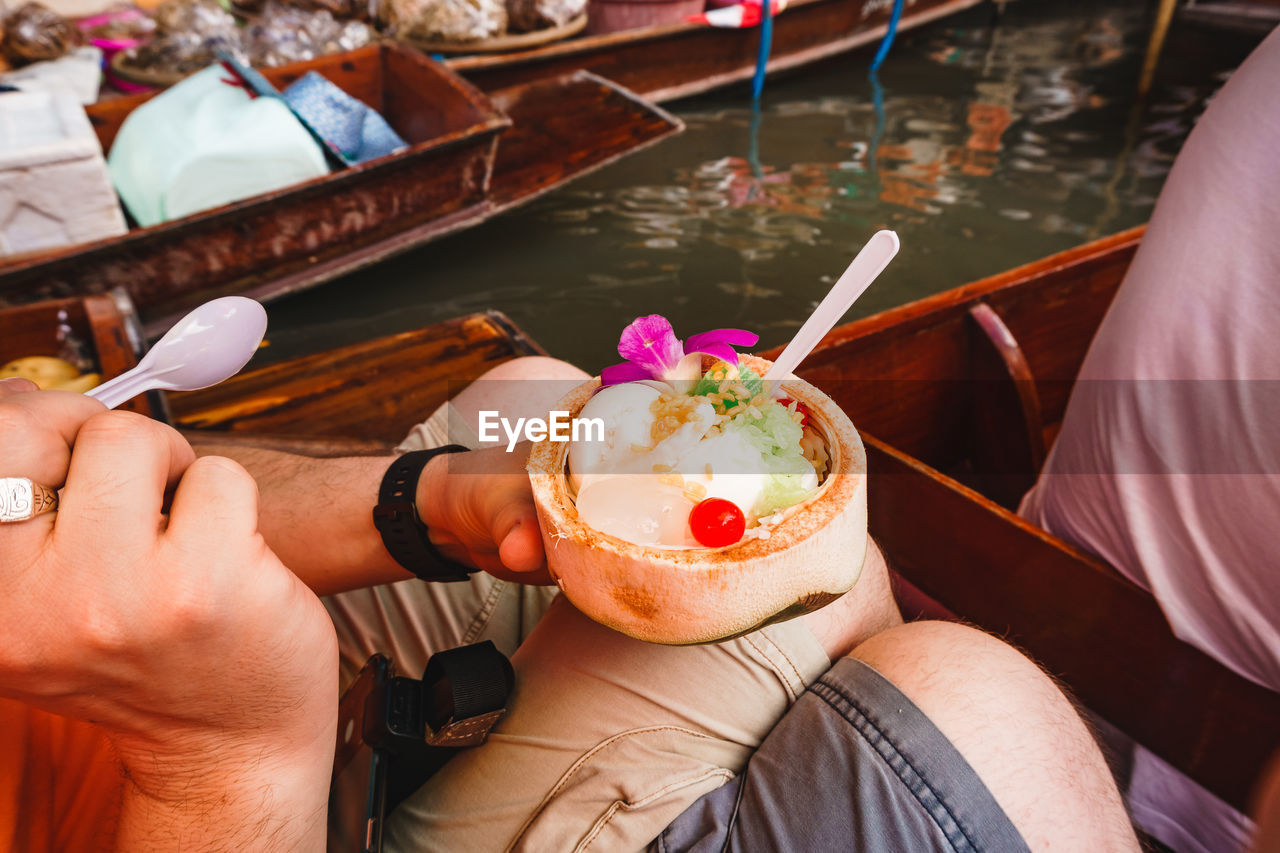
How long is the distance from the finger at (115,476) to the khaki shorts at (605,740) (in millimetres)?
573

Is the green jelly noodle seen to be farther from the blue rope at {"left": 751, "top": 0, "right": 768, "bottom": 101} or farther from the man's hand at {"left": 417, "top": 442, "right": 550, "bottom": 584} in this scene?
the blue rope at {"left": 751, "top": 0, "right": 768, "bottom": 101}

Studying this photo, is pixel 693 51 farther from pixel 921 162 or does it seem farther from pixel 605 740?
pixel 605 740

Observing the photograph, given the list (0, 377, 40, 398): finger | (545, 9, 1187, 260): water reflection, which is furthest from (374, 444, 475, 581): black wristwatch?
(545, 9, 1187, 260): water reflection

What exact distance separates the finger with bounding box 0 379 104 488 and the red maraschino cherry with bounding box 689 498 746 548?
1.93 ft

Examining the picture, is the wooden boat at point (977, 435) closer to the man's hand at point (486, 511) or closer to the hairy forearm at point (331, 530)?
the hairy forearm at point (331, 530)

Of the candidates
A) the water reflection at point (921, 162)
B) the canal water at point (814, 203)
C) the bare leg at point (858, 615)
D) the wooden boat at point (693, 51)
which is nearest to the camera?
the bare leg at point (858, 615)

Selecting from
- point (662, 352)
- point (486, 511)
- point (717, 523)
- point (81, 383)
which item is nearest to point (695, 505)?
point (717, 523)

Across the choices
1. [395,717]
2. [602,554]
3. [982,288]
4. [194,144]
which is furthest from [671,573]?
[194,144]

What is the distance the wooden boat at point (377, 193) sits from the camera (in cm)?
318

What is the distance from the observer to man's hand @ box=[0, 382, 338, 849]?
0.65 meters

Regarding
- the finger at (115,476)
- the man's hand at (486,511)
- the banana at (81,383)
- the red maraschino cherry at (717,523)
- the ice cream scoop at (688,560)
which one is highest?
the finger at (115,476)

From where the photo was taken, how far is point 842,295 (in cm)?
91

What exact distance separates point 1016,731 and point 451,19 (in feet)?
18.9

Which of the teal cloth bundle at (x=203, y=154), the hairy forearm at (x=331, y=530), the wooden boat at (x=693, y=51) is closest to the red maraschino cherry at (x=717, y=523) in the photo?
the hairy forearm at (x=331, y=530)
